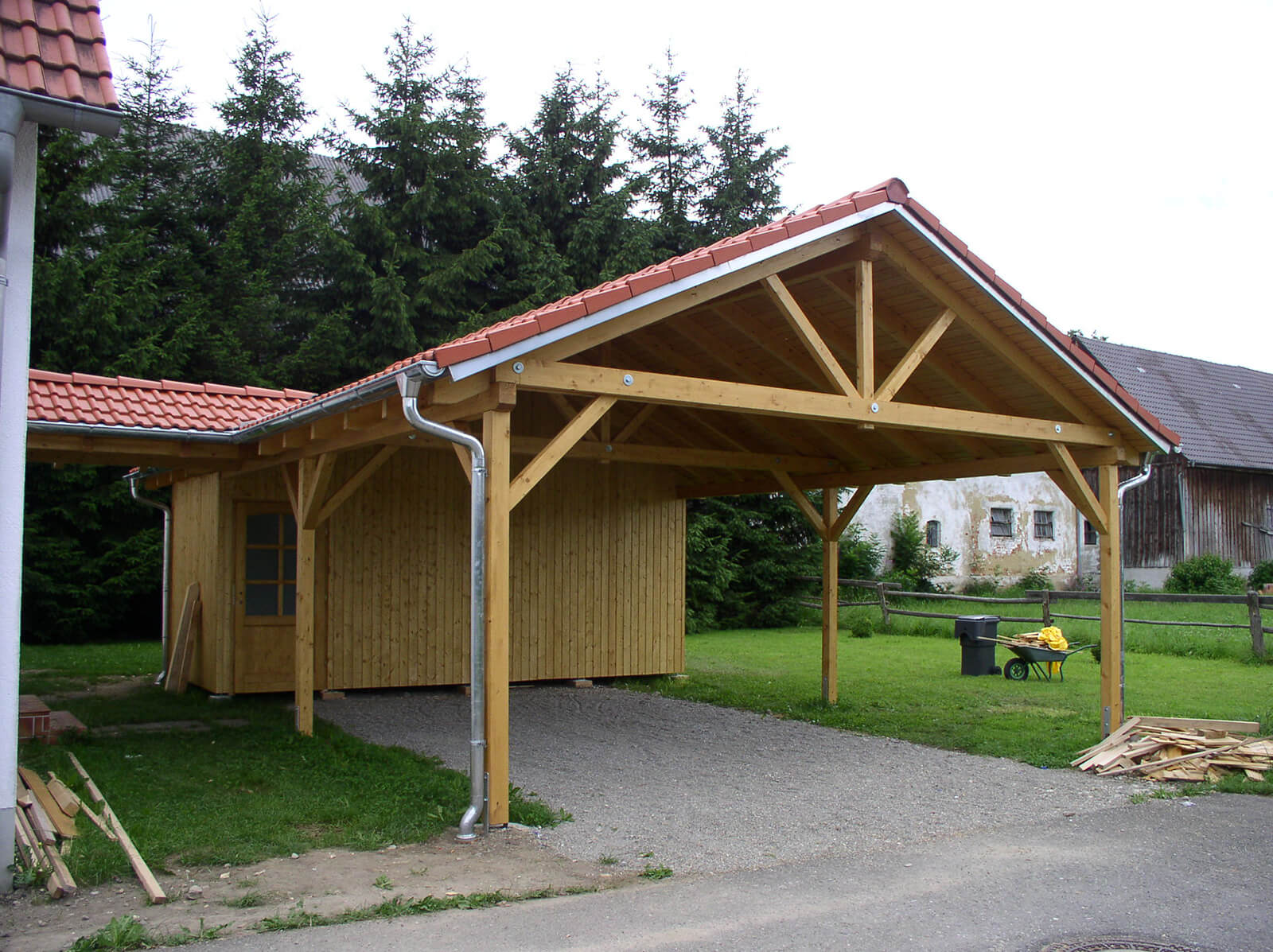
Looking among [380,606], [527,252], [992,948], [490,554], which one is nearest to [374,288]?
[527,252]

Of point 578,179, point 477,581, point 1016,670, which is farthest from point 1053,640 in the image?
point 578,179

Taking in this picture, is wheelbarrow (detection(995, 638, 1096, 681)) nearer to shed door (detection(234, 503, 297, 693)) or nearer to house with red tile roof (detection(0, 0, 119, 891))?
shed door (detection(234, 503, 297, 693))

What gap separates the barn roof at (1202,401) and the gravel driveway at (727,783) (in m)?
18.8

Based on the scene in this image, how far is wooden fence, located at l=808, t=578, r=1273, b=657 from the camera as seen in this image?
13.9m

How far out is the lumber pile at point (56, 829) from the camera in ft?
15.8

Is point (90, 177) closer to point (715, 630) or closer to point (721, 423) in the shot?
point (721, 423)

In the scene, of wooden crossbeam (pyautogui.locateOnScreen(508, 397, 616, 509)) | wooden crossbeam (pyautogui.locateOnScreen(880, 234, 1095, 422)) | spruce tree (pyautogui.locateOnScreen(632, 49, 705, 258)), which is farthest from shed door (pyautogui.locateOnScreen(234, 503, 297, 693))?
spruce tree (pyautogui.locateOnScreen(632, 49, 705, 258))

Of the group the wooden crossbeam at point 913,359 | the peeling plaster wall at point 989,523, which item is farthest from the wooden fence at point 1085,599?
the wooden crossbeam at point 913,359

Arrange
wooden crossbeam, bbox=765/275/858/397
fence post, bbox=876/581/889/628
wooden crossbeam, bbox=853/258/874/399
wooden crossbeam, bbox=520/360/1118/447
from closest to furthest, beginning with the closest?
wooden crossbeam, bbox=520/360/1118/447 < wooden crossbeam, bbox=765/275/858/397 < wooden crossbeam, bbox=853/258/874/399 < fence post, bbox=876/581/889/628

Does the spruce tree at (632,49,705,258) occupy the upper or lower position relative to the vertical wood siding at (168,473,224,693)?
upper

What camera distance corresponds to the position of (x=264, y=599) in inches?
444

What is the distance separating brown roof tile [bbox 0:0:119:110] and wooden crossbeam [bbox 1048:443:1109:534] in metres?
7.14

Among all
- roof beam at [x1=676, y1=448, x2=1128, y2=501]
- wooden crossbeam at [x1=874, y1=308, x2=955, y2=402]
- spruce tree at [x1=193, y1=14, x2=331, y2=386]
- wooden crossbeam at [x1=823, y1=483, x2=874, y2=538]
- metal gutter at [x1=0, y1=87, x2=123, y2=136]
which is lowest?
wooden crossbeam at [x1=823, y1=483, x2=874, y2=538]

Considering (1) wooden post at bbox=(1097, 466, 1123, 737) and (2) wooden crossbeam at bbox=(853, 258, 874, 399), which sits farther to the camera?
(1) wooden post at bbox=(1097, 466, 1123, 737)
